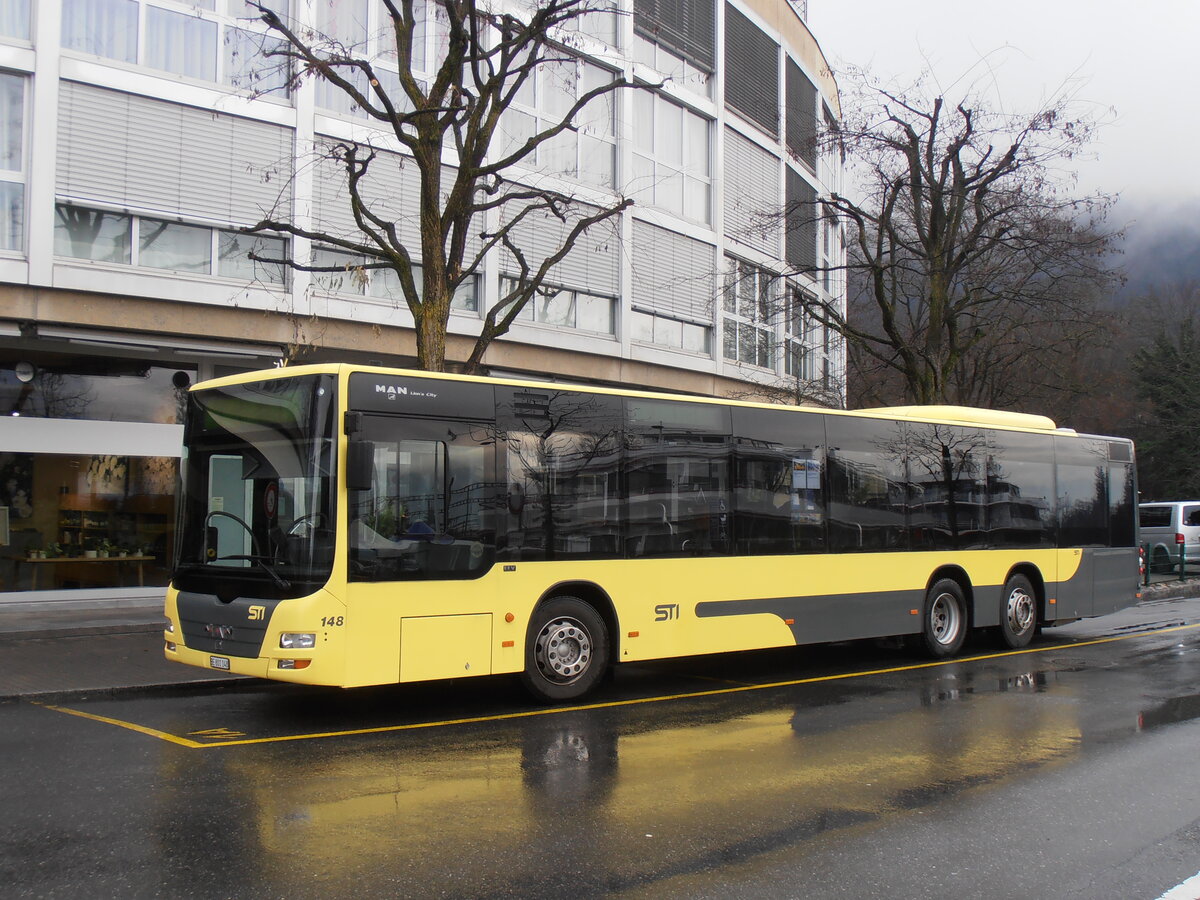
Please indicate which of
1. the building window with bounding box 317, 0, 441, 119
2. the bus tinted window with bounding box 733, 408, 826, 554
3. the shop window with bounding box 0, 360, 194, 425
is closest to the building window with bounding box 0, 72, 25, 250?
the shop window with bounding box 0, 360, 194, 425

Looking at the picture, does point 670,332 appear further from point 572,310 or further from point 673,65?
point 673,65

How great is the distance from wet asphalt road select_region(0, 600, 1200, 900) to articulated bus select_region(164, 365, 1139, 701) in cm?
70

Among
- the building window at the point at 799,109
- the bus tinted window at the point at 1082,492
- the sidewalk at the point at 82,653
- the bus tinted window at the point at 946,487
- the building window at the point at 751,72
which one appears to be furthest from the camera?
the building window at the point at 799,109

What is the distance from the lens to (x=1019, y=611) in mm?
14375

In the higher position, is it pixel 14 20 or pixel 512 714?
pixel 14 20

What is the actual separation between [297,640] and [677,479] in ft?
13.6

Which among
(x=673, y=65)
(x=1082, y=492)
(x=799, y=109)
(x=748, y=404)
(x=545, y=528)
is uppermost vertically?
(x=799, y=109)

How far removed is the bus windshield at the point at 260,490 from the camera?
8.26 m

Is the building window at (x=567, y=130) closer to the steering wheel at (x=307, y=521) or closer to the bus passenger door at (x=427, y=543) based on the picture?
the bus passenger door at (x=427, y=543)

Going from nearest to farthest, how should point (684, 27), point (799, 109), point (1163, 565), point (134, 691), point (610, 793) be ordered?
point (610, 793)
point (134, 691)
point (684, 27)
point (1163, 565)
point (799, 109)

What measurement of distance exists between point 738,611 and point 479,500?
3.32 m

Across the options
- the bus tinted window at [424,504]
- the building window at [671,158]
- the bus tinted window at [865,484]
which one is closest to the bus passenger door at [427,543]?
the bus tinted window at [424,504]

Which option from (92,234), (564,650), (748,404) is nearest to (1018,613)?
(748,404)

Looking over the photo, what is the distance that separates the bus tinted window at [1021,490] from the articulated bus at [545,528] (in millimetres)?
205
